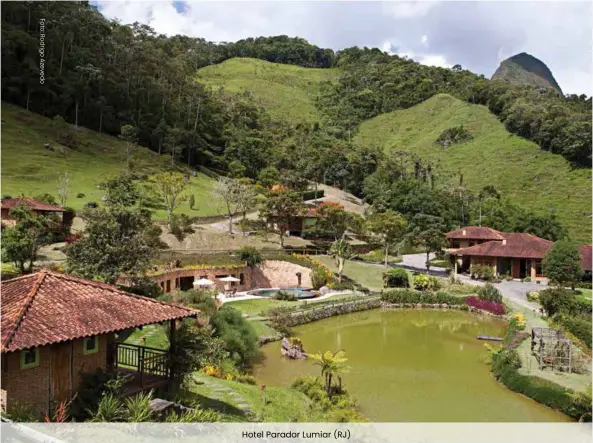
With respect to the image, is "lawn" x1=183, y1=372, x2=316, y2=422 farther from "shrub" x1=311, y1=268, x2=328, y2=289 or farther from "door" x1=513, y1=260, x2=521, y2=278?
"door" x1=513, y1=260, x2=521, y2=278

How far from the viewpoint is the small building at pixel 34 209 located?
3559cm

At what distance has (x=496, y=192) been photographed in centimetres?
7406

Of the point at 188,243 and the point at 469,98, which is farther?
the point at 469,98

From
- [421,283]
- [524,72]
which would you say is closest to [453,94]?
[524,72]

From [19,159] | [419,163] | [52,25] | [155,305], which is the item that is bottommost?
[155,305]

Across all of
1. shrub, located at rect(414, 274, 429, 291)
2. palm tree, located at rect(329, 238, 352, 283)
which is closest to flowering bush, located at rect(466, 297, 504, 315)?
shrub, located at rect(414, 274, 429, 291)

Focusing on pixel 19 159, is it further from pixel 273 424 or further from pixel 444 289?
pixel 273 424

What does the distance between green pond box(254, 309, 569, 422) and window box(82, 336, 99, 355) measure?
8.45m

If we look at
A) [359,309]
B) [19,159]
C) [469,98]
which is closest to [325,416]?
[359,309]

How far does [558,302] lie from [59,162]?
48.4 meters

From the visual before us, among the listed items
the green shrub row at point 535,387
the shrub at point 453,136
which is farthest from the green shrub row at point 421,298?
the shrub at point 453,136

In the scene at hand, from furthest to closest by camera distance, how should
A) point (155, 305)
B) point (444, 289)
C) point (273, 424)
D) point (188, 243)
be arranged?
point (188, 243)
point (444, 289)
point (273, 424)
point (155, 305)

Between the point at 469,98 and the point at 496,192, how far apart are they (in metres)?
45.6

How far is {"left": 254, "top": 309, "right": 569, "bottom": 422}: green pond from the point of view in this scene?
17000mm
